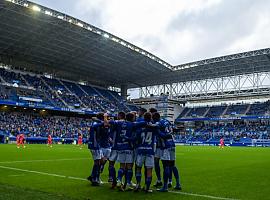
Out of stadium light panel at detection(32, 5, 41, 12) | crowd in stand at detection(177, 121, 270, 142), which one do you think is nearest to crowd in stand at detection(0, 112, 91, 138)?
stadium light panel at detection(32, 5, 41, 12)

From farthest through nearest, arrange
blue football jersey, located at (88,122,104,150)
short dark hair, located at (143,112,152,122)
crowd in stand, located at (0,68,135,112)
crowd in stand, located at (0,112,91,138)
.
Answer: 1. crowd in stand, located at (0,68,135,112)
2. crowd in stand, located at (0,112,91,138)
3. blue football jersey, located at (88,122,104,150)
4. short dark hair, located at (143,112,152,122)

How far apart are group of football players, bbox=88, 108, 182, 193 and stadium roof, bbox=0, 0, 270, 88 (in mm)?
34071

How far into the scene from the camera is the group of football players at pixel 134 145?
31.7 ft

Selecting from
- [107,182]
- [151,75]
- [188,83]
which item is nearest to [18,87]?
[151,75]

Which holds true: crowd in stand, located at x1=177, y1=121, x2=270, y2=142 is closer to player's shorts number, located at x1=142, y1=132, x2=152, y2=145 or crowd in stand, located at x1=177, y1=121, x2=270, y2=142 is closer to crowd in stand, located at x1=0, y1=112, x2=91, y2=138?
crowd in stand, located at x1=0, y1=112, x2=91, y2=138

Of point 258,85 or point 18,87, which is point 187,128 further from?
point 18,87

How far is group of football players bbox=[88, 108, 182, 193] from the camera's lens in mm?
9672

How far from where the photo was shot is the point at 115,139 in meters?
10.3

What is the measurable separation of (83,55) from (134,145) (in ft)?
162

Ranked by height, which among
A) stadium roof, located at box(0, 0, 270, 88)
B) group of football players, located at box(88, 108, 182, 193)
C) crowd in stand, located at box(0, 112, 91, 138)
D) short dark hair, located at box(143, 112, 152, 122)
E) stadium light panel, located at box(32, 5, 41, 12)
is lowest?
group of football players, located at box(88, 108, 182, 193)

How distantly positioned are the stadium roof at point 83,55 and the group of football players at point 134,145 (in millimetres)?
34071

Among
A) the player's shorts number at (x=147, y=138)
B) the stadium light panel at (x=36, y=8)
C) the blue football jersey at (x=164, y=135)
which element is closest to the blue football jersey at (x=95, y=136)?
the player's shorts number at (x=147, y=138)

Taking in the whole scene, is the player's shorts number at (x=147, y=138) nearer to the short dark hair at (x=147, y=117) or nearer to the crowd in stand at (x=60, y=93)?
the short dark hair at (x=147, y=117)

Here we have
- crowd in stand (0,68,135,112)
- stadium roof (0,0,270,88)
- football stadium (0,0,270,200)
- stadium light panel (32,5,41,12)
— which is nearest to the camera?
football stadium (0,0,270,200)
